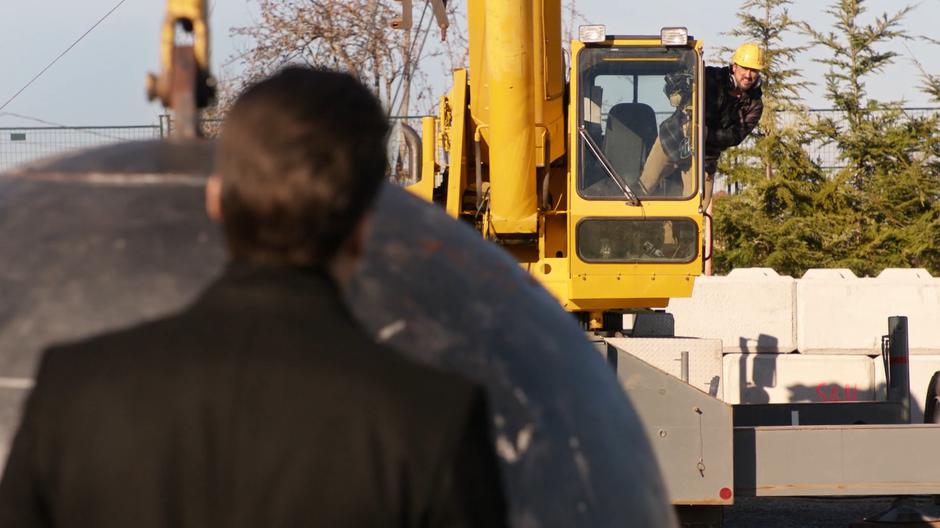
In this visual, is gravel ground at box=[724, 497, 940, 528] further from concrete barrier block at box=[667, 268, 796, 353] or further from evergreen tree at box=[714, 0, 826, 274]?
evergreen tree at box=[714, 0, 826, 274]

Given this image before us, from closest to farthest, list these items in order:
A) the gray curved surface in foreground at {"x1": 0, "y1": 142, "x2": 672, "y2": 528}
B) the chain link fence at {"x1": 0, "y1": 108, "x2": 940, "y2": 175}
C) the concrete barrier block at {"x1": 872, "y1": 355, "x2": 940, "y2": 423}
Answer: the gray curved surface in foreground at {"x1": 0, "y1": 142, "x2": 672, "y2": 528}
the chain link fence at {"x1": 0, "y1": 108, "x2": 940, "y2": 175}
the concrete barrier block at {"x1": 872, "y1": 355, "x2": 940, "y2": 423}

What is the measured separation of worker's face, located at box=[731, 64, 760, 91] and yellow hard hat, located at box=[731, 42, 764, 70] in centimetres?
5

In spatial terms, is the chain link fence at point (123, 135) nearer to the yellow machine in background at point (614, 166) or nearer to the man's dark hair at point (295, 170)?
the yellow machine in background at point (614, 166)

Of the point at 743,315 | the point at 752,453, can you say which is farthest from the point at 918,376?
the point at 752,453

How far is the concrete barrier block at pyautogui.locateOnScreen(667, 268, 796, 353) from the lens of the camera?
12.8 metres

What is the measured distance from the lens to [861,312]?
13.0 meters

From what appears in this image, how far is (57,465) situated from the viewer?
1.55 metres

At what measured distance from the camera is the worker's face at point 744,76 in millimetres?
8758

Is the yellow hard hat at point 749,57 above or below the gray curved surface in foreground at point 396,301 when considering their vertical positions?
above

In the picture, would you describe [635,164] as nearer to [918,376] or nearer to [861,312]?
[861,312]

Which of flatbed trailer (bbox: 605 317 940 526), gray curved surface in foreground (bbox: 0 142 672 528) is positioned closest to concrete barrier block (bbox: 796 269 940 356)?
flatbed trailer (bbox: 605 317 940 526)

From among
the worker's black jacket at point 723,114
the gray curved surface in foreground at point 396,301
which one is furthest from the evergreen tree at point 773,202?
the gray curved surface in foreground at point 396,301

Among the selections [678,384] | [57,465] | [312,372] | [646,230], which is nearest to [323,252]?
→ [312,372]

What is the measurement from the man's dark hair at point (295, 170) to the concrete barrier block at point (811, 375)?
11379 millimetres
